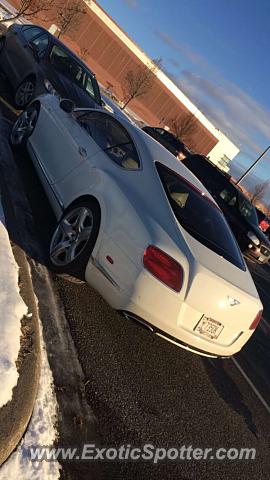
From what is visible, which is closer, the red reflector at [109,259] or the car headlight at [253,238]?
the red reflector at [109,259]

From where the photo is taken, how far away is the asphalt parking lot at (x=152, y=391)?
11.3 ft

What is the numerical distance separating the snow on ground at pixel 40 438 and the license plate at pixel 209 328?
137cm

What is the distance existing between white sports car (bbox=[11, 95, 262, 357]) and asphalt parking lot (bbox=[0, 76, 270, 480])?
35cm

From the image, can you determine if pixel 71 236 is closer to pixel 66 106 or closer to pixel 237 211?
pixel 66 106

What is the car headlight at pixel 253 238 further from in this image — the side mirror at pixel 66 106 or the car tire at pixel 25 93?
the side mirror at pixel 66 106

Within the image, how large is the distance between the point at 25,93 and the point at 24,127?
2391 mm

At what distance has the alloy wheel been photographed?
445 cm

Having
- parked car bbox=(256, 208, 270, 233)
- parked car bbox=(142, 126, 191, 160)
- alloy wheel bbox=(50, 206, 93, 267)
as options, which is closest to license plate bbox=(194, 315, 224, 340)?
alloy wheel bbox=(50, 206, 93, 267)

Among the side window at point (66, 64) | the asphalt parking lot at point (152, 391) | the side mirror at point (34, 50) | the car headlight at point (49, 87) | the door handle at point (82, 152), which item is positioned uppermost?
the side window at point (66, 64)

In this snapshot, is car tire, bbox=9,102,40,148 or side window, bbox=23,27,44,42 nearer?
car tire, bbox=9,102,40,148

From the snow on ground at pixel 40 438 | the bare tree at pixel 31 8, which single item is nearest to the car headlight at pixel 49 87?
the bare tree at pixel 31 8

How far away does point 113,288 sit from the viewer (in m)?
4.04

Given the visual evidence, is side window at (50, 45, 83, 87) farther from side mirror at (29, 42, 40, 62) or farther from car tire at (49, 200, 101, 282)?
car tire at (49, 200, 101, 282)

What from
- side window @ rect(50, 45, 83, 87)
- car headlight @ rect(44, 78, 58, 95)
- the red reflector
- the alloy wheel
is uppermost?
side window @ rect(50, 45, 83, 87)
